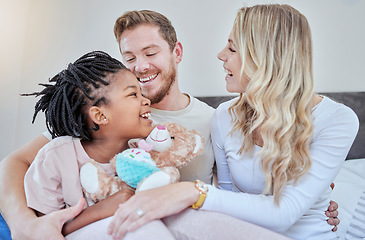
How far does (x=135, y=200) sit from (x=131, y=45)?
843 millimetres

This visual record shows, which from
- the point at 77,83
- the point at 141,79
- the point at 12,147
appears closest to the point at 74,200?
the point at 77,83

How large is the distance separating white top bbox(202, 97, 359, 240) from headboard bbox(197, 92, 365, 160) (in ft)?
3.12

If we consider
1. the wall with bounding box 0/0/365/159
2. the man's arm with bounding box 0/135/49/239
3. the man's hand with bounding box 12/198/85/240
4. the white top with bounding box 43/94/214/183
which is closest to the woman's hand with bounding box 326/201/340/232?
the white top with bounding box 43/94/214/183

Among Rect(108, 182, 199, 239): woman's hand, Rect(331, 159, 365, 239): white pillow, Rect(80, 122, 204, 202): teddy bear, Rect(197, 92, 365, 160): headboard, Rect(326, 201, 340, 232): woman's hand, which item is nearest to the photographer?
Rect(108, 182, 199, 239): woman's hand

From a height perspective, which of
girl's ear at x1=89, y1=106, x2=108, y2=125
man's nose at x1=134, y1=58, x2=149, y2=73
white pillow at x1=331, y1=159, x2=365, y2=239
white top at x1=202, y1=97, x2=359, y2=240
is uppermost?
man's nose at x1=134, y1=58, x2=149, y2=73

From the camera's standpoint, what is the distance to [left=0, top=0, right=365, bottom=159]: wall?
2.05 m

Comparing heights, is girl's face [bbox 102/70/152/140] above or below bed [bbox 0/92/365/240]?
above

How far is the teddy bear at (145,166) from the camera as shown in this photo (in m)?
0.95

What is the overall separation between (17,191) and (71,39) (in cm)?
128

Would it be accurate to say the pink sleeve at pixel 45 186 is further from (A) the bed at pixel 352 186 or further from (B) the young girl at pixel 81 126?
(A) the bed at pixel 352 186

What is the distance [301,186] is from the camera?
1.02 meters

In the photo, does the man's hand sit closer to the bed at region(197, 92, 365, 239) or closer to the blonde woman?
the blonde woman

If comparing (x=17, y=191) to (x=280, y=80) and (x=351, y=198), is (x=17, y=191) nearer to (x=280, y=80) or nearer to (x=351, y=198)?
(x=280, y=80)

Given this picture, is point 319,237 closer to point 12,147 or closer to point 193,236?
point 193,236
